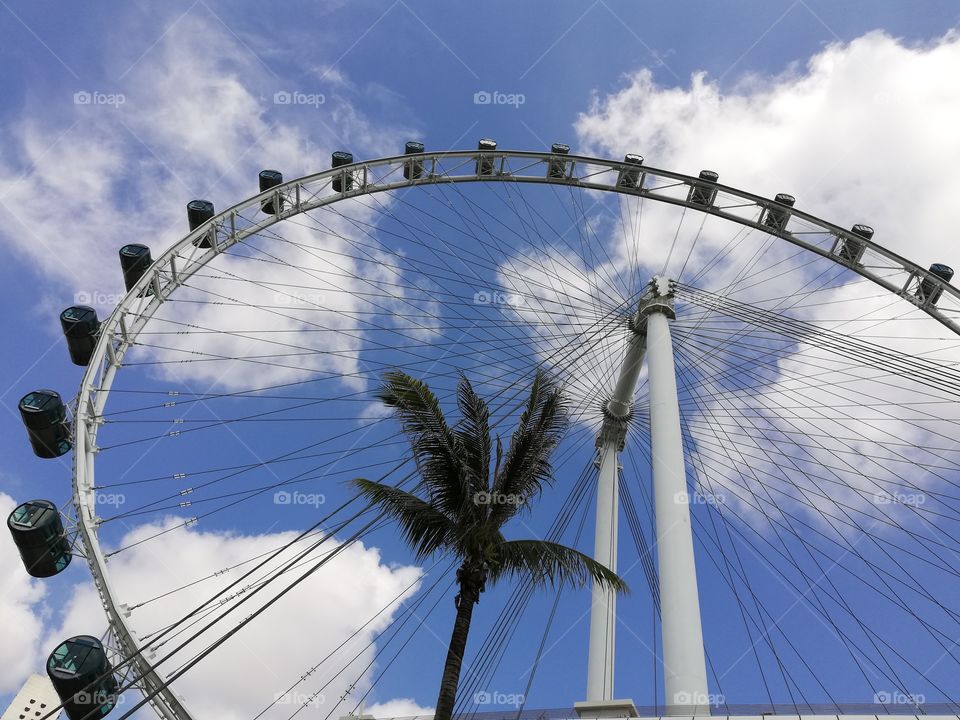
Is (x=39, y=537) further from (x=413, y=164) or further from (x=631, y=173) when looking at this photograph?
(x=631, y=173)

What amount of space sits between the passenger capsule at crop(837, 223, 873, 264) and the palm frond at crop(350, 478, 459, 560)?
21.1m

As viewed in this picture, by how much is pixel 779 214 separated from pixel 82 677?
86.6ft

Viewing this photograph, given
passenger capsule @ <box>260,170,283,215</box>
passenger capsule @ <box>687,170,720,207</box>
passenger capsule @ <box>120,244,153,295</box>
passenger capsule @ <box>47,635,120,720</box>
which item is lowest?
passenger capsule @ <box>47,635,120,720</box>

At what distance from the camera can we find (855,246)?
99.2 feet

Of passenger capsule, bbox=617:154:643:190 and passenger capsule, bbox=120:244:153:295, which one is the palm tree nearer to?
passenger capsule, bbox=120:244:153:295

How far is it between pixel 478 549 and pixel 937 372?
14106 mm

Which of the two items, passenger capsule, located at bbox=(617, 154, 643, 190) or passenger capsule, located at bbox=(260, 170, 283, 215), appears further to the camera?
passenger capsule, located at bbox=(617, 154, 643, 190)

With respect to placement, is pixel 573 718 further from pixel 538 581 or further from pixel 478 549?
pixel 478 549

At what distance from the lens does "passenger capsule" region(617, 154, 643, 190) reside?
31.5 metres

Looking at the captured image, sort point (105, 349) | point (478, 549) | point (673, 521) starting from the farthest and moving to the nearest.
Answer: point (105, 349), point (673, 521), point (478, 549)

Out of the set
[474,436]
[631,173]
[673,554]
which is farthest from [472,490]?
[631,173]

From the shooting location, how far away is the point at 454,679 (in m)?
14.8

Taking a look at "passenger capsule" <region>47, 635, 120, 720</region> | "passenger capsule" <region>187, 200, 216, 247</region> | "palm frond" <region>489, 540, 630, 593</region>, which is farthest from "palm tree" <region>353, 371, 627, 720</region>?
"passenger capsule" <region>187, 200, 216, 247</region>

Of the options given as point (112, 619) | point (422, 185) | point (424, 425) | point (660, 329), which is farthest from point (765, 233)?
point (112, 619)
